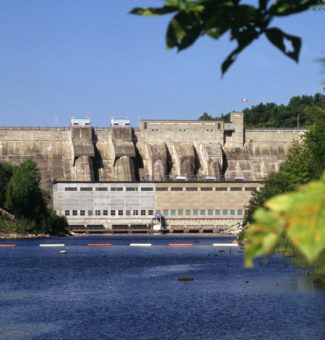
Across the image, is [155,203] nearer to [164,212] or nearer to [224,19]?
[164,212]

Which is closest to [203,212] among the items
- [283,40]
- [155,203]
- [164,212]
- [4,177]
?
[164,212]

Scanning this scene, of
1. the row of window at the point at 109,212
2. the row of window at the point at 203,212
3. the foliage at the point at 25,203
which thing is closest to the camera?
the foliage at the point at 25,203

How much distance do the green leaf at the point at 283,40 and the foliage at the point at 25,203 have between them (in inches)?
5983

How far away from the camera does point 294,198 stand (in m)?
3.50

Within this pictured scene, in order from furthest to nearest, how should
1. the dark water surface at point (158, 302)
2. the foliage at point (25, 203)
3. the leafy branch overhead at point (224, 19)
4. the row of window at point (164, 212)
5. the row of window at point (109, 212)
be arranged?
the row of window at point (164, 212) < the row of window at point (109, 212) < the foliage at point (25, 203) < the dark water surface at point (158, 302) < the leafy branch overhead at point (224, 19)

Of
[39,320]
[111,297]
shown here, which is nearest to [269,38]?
[39,320]

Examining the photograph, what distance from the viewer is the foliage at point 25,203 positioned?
154750mm

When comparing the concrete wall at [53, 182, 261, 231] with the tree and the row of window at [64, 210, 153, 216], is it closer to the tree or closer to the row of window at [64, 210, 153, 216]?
the row of window at [64, 210, 153, 216]

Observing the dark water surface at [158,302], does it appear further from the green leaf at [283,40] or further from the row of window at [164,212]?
the row of window at [164,212]

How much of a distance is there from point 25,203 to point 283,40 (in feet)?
504

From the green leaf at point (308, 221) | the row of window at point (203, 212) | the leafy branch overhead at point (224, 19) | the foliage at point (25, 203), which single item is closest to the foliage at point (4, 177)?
the foliage at point (25, 203)

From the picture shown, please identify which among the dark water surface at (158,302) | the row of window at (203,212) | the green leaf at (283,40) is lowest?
the row of window at (203,212)

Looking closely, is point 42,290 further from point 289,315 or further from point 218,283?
point 289,315

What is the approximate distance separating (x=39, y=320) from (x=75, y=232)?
5710 inches
